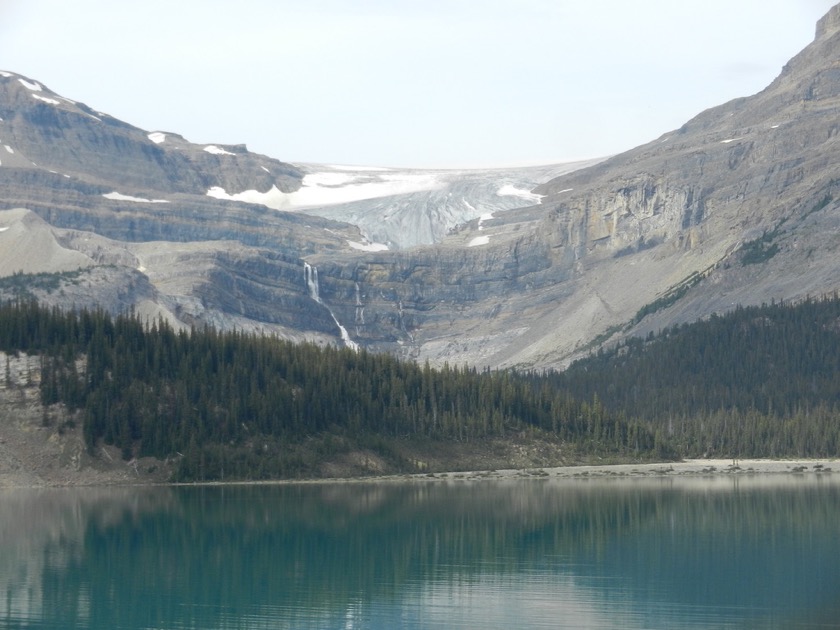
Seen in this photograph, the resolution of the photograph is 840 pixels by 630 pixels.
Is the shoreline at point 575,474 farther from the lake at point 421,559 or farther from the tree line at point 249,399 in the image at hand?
the lake at point 421,559

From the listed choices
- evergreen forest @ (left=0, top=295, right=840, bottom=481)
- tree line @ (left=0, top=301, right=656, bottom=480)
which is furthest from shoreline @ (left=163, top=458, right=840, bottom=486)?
tree line @ (left=0, top=301, right=656, bottom=480)

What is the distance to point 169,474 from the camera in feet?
479

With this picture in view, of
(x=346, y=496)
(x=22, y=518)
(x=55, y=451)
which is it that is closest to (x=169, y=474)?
(x=55, y=451)

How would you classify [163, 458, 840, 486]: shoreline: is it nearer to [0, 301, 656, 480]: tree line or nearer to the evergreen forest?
the evergreen forest

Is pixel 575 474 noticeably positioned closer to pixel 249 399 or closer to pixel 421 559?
pixel 249 399

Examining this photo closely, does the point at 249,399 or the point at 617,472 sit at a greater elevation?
the point at 249,399

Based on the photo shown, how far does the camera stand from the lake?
70.8 m

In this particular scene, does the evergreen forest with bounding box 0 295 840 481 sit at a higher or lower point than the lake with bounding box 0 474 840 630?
higher

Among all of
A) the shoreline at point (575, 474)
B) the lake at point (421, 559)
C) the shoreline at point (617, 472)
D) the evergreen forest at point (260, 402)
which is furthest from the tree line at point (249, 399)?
the lake at point (421, 559)

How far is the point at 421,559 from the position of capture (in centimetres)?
8944

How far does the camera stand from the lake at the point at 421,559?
70.8 metres

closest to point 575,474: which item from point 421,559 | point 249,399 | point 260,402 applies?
point 260,402

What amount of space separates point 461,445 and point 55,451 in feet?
146

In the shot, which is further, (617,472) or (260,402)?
(617,472)
